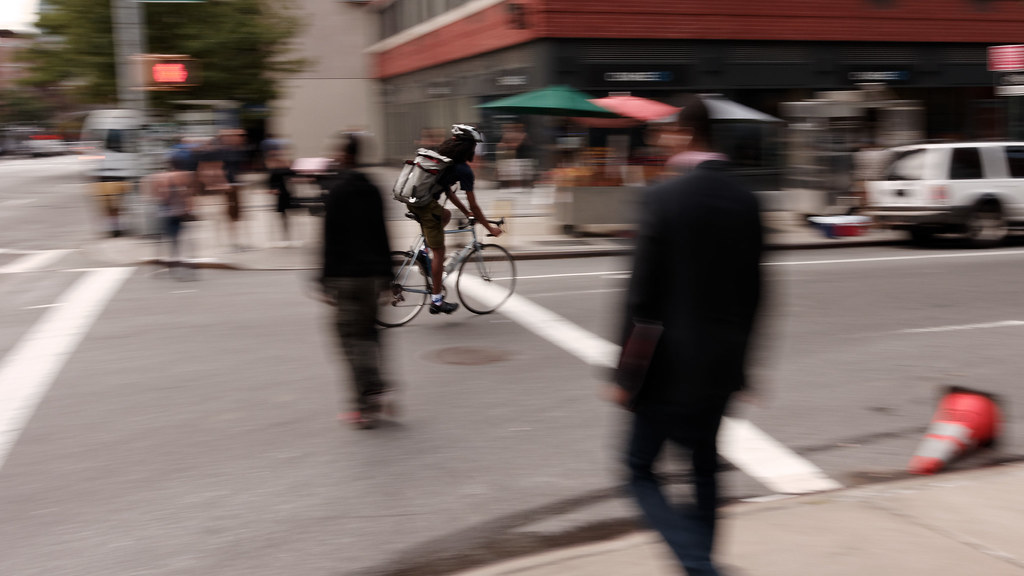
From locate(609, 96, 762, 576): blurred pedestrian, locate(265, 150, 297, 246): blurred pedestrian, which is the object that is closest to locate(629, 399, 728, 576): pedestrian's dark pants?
locate(609, 96, 762, 576): blurred pedestrian

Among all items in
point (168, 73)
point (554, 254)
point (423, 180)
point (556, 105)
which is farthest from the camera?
point (556, 105)

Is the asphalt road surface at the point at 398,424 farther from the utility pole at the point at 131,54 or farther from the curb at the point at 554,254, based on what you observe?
the utility pole at the point at 131,54

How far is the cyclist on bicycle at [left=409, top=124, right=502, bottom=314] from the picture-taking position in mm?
9133

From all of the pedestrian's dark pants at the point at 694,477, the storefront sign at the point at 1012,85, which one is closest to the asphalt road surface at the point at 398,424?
the pedestrian's dark pants at the point at 694,477

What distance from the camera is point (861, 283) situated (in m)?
12.3

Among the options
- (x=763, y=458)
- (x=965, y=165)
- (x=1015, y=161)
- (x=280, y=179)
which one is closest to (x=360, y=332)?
(x=763, y=458)

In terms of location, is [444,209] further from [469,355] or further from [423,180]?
[469,355]

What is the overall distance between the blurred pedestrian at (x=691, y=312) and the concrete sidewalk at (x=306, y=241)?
10.0 metres

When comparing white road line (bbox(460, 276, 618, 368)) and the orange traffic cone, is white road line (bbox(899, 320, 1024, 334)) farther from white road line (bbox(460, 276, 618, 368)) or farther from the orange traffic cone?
the orange traffic cone

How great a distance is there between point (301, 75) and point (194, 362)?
132ft

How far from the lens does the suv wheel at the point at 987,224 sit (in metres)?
15.9

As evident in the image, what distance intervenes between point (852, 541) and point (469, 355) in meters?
4.66

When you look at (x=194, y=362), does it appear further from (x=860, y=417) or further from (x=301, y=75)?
(x=301, y=75)

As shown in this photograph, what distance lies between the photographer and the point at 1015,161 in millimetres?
16203
